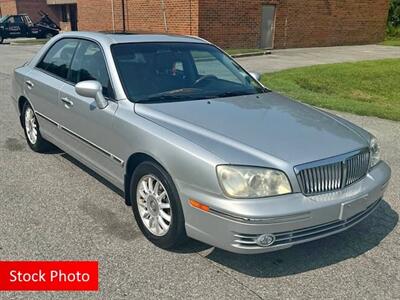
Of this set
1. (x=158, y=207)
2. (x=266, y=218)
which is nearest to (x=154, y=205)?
(x=158, y=207)

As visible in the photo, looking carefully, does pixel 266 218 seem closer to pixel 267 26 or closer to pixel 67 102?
A: pixel 67 102

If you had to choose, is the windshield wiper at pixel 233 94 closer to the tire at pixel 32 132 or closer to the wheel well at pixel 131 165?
the wheel well at pixel 131 165

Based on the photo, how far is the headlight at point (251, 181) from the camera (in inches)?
101

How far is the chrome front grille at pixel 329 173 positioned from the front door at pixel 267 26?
1854 centimetres

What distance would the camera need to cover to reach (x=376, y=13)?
25328mm

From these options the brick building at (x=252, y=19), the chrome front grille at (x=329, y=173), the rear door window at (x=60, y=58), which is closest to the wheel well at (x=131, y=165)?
the chrome front grille at (x=329, y=173)

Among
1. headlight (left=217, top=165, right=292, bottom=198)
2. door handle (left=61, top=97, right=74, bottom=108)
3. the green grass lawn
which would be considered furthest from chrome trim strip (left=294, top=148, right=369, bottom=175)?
the green grass lawn

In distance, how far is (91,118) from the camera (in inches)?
146

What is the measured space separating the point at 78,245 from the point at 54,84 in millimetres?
2017

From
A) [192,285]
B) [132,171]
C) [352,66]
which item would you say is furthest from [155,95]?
[352,66]

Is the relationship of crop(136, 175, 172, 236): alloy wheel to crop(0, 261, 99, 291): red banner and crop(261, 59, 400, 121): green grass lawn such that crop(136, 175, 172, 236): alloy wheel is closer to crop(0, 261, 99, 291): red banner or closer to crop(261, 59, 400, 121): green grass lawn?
crop(0, 261, 99, 291): red banner

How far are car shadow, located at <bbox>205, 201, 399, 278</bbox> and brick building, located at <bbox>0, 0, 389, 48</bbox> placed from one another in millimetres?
15658

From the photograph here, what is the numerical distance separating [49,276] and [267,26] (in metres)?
19.6

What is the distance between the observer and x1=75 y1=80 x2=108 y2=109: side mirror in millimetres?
3439
